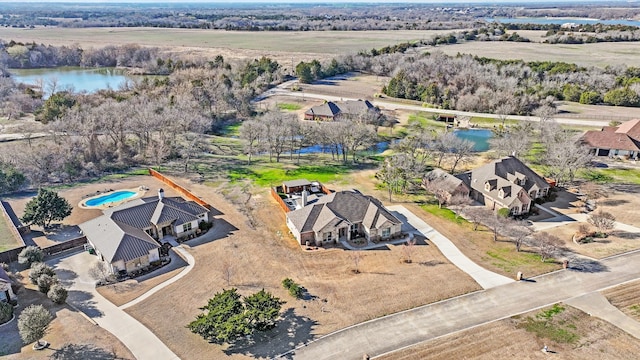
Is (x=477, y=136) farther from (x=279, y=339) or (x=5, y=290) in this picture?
(x=5, y=290)

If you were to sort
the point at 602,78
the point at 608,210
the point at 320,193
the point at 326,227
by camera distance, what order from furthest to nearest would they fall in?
the point at 602,78, the point at 320,193, the point at 608,210, the point at 326,227

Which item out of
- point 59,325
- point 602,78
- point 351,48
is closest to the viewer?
point 59,325

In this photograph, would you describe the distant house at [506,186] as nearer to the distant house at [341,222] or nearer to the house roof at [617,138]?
the distant house at [341,222]

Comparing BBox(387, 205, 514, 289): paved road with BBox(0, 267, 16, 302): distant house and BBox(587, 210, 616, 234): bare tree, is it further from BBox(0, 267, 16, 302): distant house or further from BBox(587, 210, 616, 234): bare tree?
BBox(0, 267, 16, 302): distant house

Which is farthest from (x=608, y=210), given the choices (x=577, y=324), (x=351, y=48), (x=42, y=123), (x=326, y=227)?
(x=351, y=48)

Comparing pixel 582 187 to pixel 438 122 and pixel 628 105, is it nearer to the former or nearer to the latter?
pixel 438 122

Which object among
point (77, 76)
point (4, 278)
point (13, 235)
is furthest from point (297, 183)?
point (77, 76)
